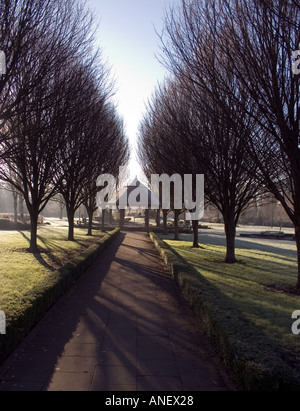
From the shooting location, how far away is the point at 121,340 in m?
5.36

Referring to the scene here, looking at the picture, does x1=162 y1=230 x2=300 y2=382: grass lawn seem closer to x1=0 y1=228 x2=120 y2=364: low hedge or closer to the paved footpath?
the paved footpath

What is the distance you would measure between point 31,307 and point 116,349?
4.91 feet

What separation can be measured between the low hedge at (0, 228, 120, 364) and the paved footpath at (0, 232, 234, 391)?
6.0 inches

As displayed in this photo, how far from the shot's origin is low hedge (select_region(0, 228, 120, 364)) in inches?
180

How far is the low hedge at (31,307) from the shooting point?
15.0ft

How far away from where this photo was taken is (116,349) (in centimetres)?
497

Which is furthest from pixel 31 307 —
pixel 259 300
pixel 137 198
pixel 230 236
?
pixel 137 198

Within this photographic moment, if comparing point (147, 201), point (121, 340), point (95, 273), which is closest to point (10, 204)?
point (147, 201)

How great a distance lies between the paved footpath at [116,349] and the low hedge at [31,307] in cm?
15

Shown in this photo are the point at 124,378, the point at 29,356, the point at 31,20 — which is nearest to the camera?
the point at 124,378

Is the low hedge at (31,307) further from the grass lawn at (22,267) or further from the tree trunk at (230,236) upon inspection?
the tree trunk at (230,236)

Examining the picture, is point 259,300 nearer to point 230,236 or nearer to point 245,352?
point 245,352

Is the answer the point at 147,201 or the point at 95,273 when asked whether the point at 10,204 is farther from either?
the point at 95,273

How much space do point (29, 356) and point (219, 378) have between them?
236 cm
